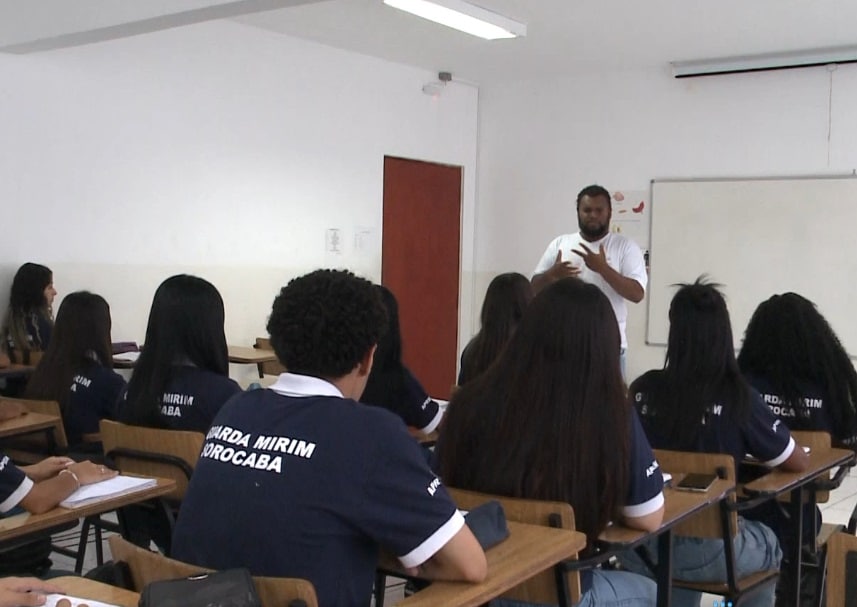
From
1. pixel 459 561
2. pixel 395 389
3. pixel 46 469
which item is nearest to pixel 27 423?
pixel 46 469

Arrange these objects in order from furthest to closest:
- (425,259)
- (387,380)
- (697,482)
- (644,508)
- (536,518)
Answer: (425,259) → (387,380) → (697,482) → (644,508) → (536,518)

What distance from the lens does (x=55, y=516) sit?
208 centimetres

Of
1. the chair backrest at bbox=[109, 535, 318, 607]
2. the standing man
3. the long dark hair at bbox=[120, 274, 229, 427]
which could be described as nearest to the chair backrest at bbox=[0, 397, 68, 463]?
the long dark hair at bbox=[120, 274, 229, 427]

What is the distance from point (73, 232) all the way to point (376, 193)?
253 cm

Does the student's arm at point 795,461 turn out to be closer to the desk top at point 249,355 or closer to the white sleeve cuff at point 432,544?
the white sleeve cuff at point 432,544

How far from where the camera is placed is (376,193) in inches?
281

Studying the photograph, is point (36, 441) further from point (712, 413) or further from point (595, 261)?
point (595, 261)

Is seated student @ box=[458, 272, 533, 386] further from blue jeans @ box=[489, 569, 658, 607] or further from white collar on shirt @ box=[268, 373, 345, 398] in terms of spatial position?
white collar on shirt @ box=[268, 373, 345, 398]

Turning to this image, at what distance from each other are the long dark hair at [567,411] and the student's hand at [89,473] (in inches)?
38.3

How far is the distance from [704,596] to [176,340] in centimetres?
237

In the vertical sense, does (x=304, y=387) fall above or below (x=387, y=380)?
above

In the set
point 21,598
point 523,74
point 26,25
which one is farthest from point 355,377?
point 523,74

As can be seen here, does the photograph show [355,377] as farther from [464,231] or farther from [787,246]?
[464,231]

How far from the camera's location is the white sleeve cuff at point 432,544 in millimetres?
1577
